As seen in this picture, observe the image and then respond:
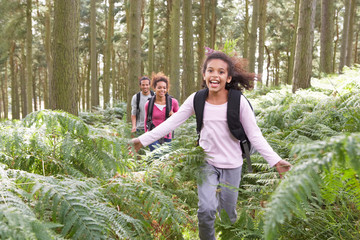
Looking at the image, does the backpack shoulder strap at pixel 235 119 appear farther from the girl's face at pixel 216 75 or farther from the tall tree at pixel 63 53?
the tall tree at pixel 63 53

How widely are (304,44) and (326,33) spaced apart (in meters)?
5.38

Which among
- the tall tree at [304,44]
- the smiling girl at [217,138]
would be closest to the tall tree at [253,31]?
the tall tree at [304,44]

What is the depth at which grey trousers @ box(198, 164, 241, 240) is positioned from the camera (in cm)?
311

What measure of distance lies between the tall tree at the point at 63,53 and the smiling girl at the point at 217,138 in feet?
11.6

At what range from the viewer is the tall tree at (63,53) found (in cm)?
600

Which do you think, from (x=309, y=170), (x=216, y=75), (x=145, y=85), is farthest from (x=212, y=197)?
(x=145, y=85)

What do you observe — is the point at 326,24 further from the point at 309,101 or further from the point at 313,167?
the point at 313,167

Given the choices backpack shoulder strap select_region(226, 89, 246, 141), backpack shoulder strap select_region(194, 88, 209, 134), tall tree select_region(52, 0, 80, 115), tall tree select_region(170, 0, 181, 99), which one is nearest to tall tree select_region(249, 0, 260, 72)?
tall tree select_region(170, 0, 181, 99)

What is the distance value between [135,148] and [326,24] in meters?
13.5

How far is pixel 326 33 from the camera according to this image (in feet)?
45.5

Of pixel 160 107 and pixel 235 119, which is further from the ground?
pixel 235 119

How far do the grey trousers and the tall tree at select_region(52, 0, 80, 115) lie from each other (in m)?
3.96

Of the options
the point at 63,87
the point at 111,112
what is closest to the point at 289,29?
the point at 111,112

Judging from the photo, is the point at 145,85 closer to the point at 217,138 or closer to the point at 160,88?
the point at 160,88
